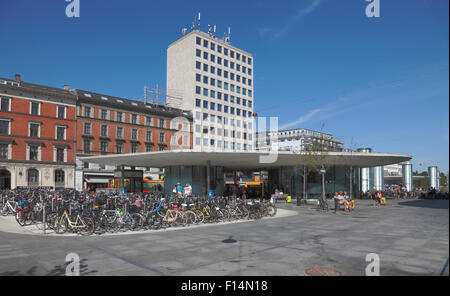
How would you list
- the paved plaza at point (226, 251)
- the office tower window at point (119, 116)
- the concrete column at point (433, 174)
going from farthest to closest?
the office tower window at point (119, 116)
the paved plaza at point (226, 251)
the concrete column at point (433, 174)

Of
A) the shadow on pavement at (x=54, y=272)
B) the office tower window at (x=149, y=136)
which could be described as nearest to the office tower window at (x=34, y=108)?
the office tower window at (x=149, y=136)

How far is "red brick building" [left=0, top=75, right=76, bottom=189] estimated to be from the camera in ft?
148

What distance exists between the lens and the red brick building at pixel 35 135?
1780 inches

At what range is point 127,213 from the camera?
43.6 feet

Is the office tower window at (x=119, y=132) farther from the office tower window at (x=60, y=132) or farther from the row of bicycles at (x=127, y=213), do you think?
the row of bicycles at (x=127, y=213)

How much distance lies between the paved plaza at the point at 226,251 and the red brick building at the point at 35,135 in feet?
125

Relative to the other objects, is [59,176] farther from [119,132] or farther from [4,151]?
[119,132]

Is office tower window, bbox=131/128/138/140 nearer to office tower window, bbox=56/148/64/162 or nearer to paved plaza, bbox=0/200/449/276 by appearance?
office tower window, bbox=56/148/64/162

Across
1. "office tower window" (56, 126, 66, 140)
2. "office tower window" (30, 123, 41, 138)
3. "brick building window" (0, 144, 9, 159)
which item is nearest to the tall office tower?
"office tower window" (56, 126, 66, 140)

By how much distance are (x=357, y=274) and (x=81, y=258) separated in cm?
623

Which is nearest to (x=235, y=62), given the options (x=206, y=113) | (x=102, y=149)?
(x=206, y=113)

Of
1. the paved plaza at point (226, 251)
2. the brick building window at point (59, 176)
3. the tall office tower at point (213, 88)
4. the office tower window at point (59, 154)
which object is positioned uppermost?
the tall office tower at point (213, 88)

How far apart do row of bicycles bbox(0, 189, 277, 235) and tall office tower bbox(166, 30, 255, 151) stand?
49.8 metres

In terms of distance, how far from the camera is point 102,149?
54.5 metres
